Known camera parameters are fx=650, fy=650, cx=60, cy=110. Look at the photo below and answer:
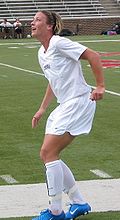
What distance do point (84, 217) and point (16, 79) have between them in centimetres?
1293

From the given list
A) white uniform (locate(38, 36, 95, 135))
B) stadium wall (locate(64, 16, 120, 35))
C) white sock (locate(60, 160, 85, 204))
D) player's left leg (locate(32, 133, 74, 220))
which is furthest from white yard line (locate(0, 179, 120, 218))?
stadium wall (locate(64, 16, 120, 35))

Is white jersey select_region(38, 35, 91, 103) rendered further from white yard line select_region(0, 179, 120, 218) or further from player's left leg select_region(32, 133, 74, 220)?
white yard line select_region(0, 179, 120, 218)

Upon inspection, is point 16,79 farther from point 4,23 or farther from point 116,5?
point 116,5

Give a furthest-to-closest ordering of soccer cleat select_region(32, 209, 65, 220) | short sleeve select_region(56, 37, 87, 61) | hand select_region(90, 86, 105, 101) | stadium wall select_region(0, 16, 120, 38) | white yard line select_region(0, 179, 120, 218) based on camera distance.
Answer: stadium wall select_region(0, 16, 120, 38), white yard line select_region(0, 179, 120, 218), soccer cleat select_region(32, 209, 65, 220), short sleeve select_region(56, 37, 87, 61), hand select_region(90, 86, 105, 101)

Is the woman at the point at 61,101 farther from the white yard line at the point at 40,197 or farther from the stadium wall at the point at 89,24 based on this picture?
the stadium wall at the point at 89,24

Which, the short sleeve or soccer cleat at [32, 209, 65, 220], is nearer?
the short sleeve

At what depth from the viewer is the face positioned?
5.38 metres

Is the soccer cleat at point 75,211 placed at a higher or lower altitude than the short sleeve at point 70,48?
lower

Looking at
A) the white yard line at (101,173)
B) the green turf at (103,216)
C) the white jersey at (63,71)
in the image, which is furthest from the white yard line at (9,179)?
the white jersey at (63,71)

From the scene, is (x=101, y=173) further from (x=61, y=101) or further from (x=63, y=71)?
(x=63, y=71)

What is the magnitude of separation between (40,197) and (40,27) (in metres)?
1.74

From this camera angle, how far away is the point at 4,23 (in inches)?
1742

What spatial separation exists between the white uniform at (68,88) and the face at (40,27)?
9 cm

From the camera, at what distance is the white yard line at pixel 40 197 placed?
5828 mm
